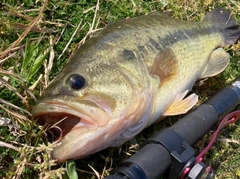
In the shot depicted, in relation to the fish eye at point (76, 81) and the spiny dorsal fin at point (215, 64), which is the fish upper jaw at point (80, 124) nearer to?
the fish eye at point (76, 81)

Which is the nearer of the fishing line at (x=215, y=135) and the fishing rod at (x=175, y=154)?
the fishing rod at (x=175, y=154)

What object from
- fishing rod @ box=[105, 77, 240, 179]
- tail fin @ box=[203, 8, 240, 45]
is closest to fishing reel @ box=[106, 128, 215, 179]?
fishing rod @ box=[105, 77, 240, 179]

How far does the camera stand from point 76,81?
8.05 ft

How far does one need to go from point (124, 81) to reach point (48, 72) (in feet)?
2.16

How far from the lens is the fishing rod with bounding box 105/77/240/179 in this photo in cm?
241

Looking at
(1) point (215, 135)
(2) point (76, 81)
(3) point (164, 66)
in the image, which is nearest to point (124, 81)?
(2) point (76, 81)

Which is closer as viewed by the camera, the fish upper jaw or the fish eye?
the fish upper jaw

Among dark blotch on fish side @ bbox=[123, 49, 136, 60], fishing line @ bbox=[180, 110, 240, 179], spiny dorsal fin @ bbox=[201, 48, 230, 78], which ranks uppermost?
dark blotch on fish side @ bbox=[123, 49, 136, 60]

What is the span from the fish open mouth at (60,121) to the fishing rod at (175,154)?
0.38 m

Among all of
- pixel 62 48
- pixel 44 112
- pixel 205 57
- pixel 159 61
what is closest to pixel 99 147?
pixel 44 112

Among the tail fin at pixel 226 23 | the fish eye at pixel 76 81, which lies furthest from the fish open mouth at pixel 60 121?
the tail fin at pixel 226 23

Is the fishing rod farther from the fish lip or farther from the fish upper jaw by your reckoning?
the fish lip

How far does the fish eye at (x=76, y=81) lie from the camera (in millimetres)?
2441

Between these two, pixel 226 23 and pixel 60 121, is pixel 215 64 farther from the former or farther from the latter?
pixel 60 121
